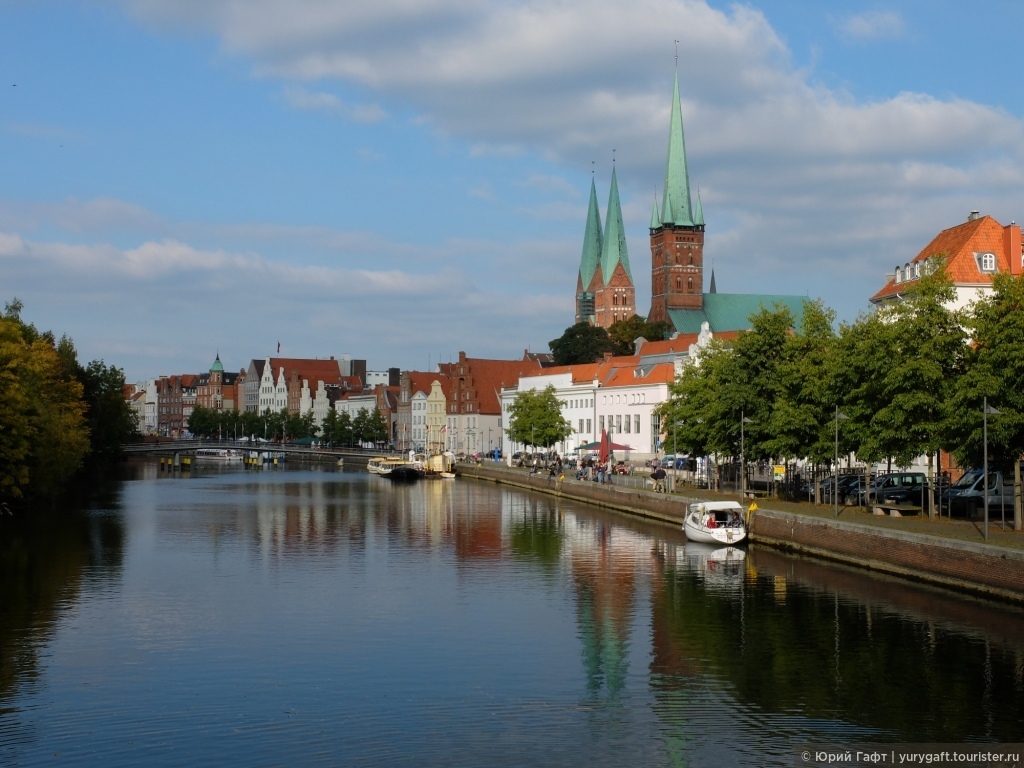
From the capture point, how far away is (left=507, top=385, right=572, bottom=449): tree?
129 meters

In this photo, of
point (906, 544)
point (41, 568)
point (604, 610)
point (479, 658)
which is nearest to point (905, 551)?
point (906, 544)

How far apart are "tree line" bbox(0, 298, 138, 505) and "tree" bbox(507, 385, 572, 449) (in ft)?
138

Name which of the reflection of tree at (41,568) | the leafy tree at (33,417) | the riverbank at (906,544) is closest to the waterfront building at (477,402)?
the leafy tree at (33,417)

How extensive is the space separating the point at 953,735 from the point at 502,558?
95.3ft

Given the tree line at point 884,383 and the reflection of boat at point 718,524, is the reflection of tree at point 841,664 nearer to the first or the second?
the tree line at point 884,383

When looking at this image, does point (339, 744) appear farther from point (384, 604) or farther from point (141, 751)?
point (384, 604)

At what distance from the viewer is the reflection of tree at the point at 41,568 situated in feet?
99.6

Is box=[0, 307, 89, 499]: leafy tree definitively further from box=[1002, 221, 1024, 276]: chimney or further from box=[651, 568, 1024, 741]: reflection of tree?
box=[1002, 221, 1024, 276]: chimney

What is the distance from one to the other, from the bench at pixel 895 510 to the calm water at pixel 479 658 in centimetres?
532

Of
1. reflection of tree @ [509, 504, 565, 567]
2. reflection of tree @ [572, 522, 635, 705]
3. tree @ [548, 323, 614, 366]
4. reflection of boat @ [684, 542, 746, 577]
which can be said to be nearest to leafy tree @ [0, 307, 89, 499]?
reflection of tree @ [509, 504, 565, 567]

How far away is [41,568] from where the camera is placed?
45719 mm

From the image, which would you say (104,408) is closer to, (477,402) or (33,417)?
(33,417)

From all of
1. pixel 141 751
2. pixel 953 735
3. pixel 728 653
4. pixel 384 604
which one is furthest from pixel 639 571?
pixel 141 751

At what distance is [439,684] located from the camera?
2619 cm
